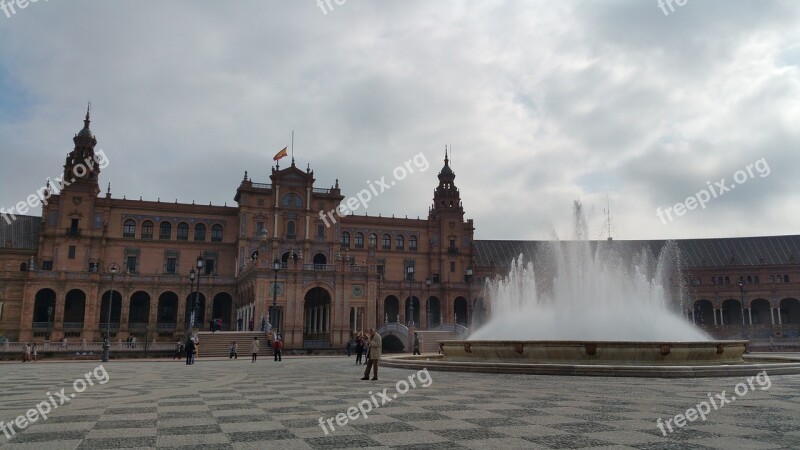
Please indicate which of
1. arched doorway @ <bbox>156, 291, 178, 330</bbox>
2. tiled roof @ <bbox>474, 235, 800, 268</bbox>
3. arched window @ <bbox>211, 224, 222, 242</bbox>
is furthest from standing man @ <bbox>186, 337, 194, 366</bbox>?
tiled roof @ <bbox>474, 235, 800, 268</bbox>

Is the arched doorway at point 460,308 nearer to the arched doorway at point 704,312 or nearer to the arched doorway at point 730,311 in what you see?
the arched doorway at point 704,312

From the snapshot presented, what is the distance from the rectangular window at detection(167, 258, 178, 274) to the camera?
71.3 m

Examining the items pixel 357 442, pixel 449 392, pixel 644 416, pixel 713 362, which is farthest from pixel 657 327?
pixel 357 442

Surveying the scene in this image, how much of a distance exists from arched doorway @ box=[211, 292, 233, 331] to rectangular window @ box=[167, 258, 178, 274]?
21.5 ft

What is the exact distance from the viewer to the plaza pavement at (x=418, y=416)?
7965mm

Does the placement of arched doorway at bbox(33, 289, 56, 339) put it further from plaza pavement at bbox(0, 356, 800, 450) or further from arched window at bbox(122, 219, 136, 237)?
plaza pavement at bbox(0, 356, 800, 450)

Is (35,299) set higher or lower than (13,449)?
higher

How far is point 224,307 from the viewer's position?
70438 millimetres

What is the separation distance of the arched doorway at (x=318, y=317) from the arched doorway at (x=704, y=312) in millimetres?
54523

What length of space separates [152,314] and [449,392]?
58.8 metres

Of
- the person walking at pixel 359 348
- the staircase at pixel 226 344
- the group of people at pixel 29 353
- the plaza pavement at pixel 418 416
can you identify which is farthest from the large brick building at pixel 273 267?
the plaza pavement at pixel 418 416

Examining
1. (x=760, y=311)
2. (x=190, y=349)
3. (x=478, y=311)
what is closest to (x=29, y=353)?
(x=190, y=349)

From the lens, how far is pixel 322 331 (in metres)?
56.3

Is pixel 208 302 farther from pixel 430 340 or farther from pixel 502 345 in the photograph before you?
pixel 502 345
